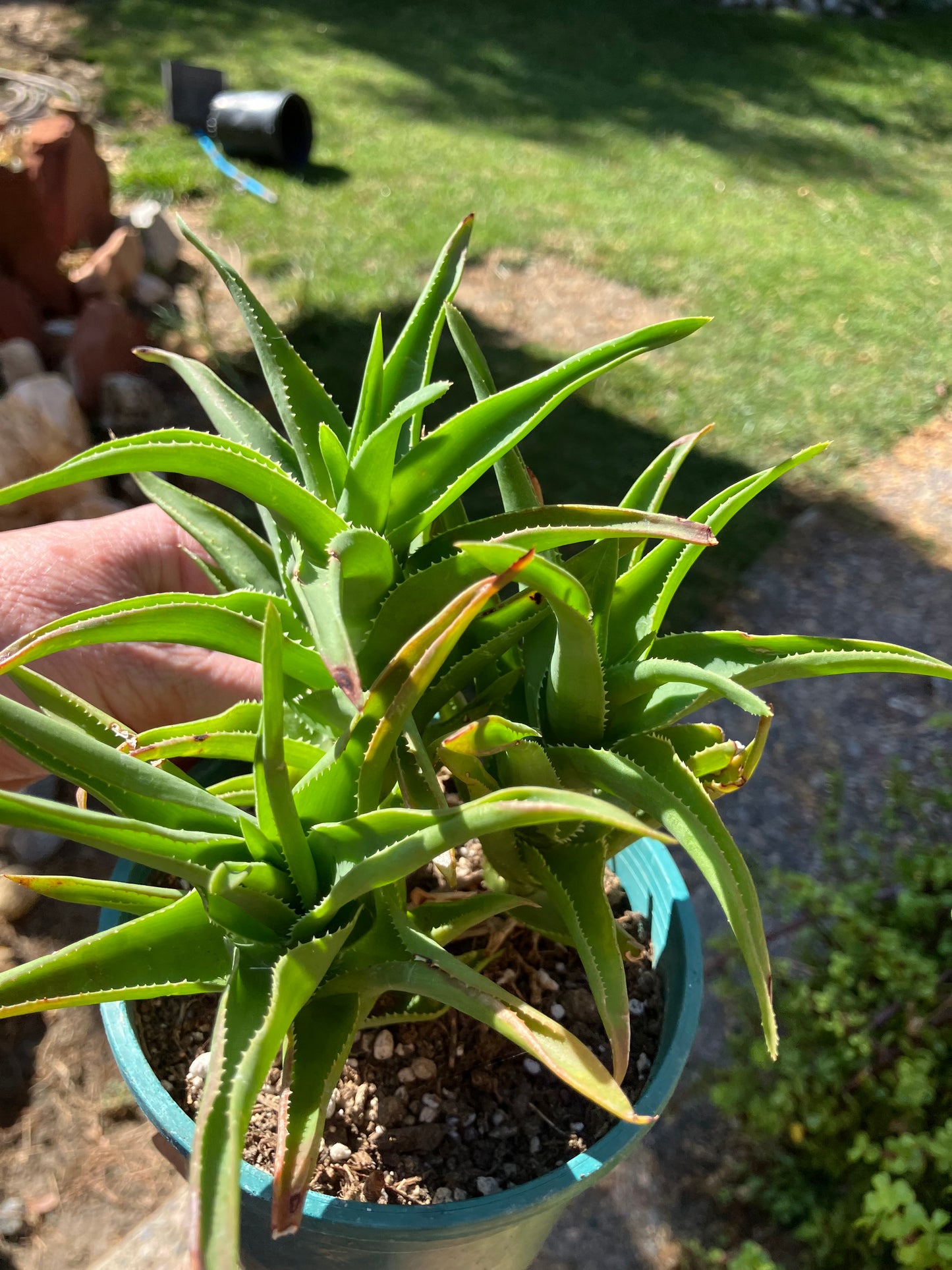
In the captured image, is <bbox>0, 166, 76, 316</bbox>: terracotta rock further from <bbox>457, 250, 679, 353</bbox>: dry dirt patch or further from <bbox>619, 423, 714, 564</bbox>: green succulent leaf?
<bbox>619, 423, 714, 564</bbox>: green succulent leaf

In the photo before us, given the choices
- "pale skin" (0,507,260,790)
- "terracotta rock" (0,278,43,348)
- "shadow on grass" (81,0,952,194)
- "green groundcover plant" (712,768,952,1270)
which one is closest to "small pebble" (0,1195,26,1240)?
"pale skin" (0,507,260,790)

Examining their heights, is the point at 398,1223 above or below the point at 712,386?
above

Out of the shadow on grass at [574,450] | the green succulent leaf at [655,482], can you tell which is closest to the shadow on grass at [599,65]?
the shadow on grass at [574,450]

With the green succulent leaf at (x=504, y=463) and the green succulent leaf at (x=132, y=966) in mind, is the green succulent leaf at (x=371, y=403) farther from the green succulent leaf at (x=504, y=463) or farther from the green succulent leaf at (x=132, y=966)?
the green succulent leaf at (x=132, y=966)

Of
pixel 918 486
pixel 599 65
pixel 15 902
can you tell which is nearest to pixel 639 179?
pixel 599 65

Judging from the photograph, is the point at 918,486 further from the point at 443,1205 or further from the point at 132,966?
the point at 132,966

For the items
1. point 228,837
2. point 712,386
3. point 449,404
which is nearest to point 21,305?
point 449,404

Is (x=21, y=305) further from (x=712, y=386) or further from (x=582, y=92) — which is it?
(x=582, y=92)
